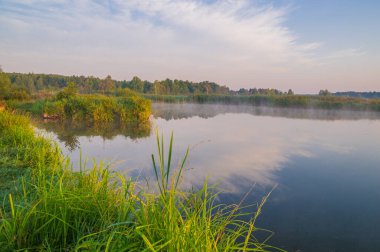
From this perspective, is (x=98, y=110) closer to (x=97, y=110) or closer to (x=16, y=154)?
(x=97, y=110)

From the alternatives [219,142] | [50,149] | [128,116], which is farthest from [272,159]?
[128,116]

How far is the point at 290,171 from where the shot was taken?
8.42 m

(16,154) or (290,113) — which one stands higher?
(290,113)

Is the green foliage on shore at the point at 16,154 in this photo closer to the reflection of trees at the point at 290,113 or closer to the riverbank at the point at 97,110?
the riverbank at the point at 97,110

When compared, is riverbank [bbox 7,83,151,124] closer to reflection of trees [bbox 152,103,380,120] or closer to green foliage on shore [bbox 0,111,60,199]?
reflection of trees [bbox 152,103,380,120]

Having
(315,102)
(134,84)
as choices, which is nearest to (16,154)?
(315,102)

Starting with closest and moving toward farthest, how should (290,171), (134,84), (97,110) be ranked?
(290,171) < (97,110) < (134,84)

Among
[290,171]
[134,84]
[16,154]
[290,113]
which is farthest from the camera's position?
[134,84]

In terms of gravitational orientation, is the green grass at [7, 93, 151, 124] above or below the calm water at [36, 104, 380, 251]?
above

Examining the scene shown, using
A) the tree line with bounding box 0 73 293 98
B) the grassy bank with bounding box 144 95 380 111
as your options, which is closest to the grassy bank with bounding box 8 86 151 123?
the grassy bank with bounding box 144 95 380 111

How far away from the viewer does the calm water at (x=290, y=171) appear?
4.81 meters

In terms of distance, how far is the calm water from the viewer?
4812 mm

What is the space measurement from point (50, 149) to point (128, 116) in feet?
43.5

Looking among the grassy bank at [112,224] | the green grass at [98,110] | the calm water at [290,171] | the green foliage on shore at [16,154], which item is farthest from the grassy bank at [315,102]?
the grassy bank at [112,224]
